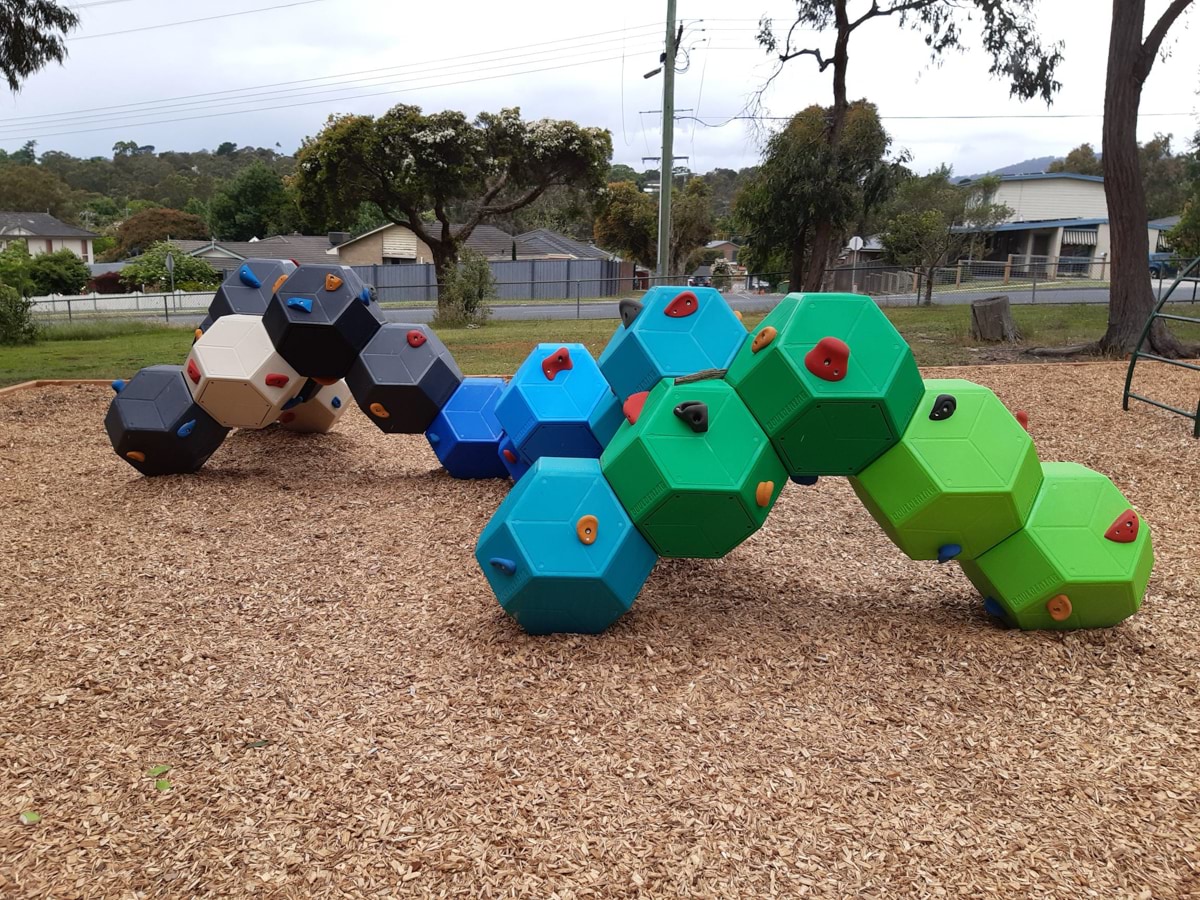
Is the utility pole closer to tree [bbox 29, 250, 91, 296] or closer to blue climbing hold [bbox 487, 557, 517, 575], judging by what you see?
blue climbing hold [bbox 487, 557, 517, 575]

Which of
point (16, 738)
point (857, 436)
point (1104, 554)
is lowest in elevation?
point (16, 738)

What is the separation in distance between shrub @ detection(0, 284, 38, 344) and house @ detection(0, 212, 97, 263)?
57.2 metres

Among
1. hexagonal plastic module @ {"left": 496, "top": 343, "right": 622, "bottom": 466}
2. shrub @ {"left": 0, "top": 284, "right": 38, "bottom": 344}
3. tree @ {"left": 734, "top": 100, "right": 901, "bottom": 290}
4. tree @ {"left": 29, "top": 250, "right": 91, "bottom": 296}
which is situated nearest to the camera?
hexagonal plastic module @ {"left": 496, "top": 343, "right": 622, "bottom": 466}

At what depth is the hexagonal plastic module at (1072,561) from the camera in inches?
153

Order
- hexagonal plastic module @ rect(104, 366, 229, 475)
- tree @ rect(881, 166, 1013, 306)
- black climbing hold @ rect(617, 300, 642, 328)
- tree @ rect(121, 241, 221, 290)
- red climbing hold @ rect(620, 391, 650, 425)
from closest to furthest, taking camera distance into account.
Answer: red climbing hold @ rect(620, 391, 650, 425) < black climbing hold @ rect(617, 300, 642, 328) < hexagonal plastic module @ rect(104, 366, 229, 475) < tree @ rect(881, 166, 1013, 306) < tree @ rect(121, 241, 221, 290)

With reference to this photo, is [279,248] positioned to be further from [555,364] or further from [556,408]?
[556,408]

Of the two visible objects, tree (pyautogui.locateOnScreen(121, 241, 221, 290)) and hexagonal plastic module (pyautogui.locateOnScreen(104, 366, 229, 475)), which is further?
tree (pyautogui.locateOnScreen(121, 241, 221, 290))

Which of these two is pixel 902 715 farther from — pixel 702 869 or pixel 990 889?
pixel 702 869

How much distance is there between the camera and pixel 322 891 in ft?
8.14

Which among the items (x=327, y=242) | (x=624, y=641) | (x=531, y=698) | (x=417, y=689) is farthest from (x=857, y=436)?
(x=327, y=242)

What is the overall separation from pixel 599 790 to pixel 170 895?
134cm

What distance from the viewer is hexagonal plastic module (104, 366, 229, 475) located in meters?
6.74

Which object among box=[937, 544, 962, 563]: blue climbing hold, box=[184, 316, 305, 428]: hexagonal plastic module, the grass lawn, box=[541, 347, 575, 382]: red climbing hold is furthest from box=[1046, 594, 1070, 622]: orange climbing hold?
the grass lawn

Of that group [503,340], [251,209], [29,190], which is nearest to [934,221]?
[503,340]
